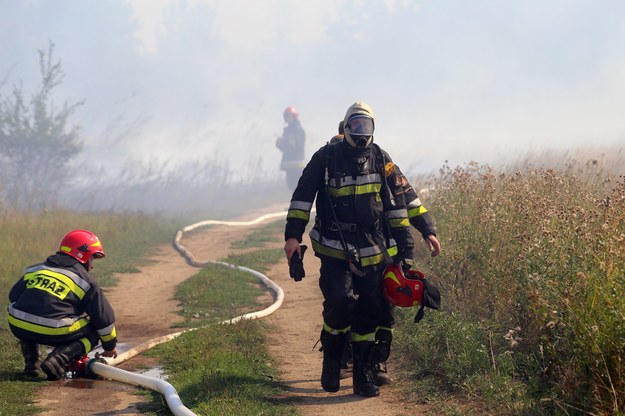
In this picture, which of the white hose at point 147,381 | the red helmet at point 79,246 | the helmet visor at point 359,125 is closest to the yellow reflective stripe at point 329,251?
the helmet visor at point 359,125

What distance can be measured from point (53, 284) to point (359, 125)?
2.92m

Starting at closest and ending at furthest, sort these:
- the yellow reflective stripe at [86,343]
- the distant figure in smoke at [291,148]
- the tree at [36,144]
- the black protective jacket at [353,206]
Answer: the black protective jacket at [353,206] → the yellow reflective stripe at [86,343] → the distant figure in smoke at [291,148] → the tree at [36,144]

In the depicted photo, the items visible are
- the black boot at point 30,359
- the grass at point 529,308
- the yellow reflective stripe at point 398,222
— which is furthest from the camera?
the black boot at point 30,359

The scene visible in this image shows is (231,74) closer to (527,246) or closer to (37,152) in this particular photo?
(37,152)

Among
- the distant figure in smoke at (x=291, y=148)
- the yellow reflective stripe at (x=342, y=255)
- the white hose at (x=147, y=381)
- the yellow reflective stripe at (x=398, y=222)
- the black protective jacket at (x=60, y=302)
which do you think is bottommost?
the white hose at (x=147, y=381)

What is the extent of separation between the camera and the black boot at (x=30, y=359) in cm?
718

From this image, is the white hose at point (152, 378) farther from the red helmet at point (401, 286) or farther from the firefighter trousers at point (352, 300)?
the red helmet at point (401, 286)

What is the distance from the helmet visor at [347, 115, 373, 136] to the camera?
6582 mm

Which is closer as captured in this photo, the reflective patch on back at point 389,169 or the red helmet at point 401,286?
the red helmet at point 401,286

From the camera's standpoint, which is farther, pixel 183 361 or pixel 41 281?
pixel 183 361

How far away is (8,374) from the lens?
7250 mm

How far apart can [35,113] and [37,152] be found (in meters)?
1.49

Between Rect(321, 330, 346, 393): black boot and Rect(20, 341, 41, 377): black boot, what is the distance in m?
2.51

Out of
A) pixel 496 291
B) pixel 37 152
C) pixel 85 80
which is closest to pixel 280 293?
pixel 496 291
